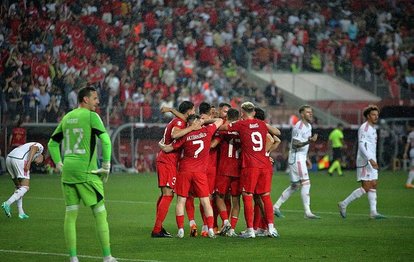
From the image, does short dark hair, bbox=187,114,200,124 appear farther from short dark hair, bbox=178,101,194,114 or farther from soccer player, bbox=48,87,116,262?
soccer player, bbox=48,87,116,262

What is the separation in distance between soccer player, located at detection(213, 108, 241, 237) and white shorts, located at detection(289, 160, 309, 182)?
4049 millimetres

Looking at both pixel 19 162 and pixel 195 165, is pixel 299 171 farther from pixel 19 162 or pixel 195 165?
pixel 19 162

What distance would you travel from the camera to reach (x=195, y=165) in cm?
1517

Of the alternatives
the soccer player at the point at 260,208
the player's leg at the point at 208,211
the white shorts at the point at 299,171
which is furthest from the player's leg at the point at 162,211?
the white shorts at the point at 299,171

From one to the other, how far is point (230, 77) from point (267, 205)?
25.1m

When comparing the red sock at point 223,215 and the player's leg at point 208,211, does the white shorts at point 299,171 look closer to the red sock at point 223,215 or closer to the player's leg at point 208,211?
the red sock at point 223,215

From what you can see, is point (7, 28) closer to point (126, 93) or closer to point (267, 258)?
point (126, 93)

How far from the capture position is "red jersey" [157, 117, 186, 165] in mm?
15219

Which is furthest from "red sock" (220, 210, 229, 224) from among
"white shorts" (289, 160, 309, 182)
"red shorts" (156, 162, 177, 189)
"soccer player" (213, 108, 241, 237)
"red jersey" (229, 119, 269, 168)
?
"white shorts" (289, 160, 309, 182)

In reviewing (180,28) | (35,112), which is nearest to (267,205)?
(35,112)

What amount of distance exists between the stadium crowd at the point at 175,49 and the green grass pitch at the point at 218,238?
30.6 feet

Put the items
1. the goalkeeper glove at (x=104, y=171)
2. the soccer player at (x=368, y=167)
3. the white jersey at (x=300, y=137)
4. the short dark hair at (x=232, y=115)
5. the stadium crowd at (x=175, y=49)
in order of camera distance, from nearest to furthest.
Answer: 1. the goalkeeper glove at (x=104, y=171)
2. the short dark hair at (x=232, y=115)
3. the soccer player at (x=368, y=167)
4. the white jersey at (x=300, y=137)
5. the stadium crowd at (x=175, y=49)

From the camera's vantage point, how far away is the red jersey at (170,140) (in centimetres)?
1522

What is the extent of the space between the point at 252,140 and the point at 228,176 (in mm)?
807
